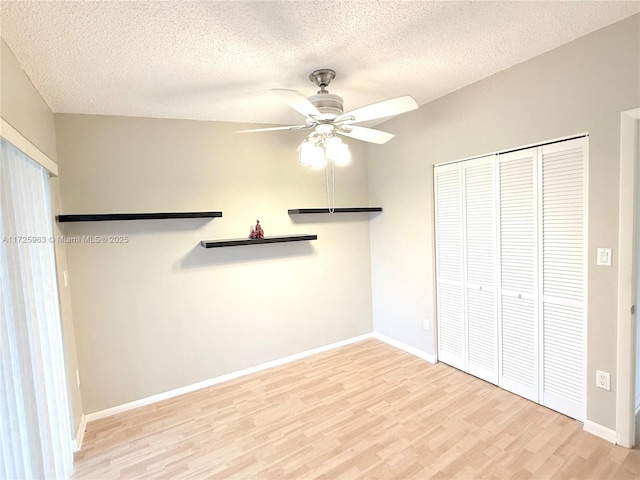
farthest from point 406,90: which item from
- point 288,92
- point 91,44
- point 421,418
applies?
point 421,418

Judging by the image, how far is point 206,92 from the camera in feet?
8.11

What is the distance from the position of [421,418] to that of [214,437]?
1.56m

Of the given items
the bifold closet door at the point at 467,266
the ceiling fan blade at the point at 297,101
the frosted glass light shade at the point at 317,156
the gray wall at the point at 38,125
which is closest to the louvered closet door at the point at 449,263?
the bifold closet door at the point at 467,266

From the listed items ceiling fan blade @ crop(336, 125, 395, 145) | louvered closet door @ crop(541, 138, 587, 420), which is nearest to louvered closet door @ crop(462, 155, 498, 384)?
louvered closet door @ crop(541, 138, 587, 420)

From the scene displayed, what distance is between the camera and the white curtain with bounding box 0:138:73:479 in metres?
1.50

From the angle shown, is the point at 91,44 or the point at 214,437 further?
the point at 214,437

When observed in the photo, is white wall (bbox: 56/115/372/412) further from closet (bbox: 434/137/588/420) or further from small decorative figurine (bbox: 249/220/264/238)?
closet (bbox: 434/137/588/420)

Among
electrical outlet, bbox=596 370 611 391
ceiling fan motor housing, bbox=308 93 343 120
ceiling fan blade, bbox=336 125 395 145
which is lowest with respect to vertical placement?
electrical outlet, bbox=596 370 611 391

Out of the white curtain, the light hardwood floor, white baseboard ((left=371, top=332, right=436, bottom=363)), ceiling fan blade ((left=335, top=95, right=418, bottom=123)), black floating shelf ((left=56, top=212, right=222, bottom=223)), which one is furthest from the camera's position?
white baseboard ((left=371, top=332, right=436, bottom=363))

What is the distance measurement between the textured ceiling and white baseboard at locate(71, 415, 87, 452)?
97.4 inches

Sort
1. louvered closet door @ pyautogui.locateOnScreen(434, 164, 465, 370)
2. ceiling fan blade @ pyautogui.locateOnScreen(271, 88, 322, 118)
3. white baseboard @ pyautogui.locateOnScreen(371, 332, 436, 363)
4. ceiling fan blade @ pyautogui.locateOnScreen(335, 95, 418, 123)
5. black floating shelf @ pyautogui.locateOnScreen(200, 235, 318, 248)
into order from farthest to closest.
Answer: white baseboard @ pyautogui.locateOnScreen(371, 332, 436, 363) < louvered closet door @ pyautogui.locateOnScreen(434, 164, 465, 370) < black floating shelf @ pyautogui.locateOnScreen(200, 235, 318, 248) < ceiling fan blade @ pyautogui.locateOnScreen(335, 95, 418, 123) < ceiling fan blade @ pyautogui.locateOnScreen(271, 88, 322, 118)

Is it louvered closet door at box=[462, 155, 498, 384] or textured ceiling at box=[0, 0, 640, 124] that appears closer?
textured ceiling at box=[0, 0, 640, 124]

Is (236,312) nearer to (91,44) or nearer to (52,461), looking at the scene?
(52,461)

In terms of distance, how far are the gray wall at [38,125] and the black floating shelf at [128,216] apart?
118 millimetres
